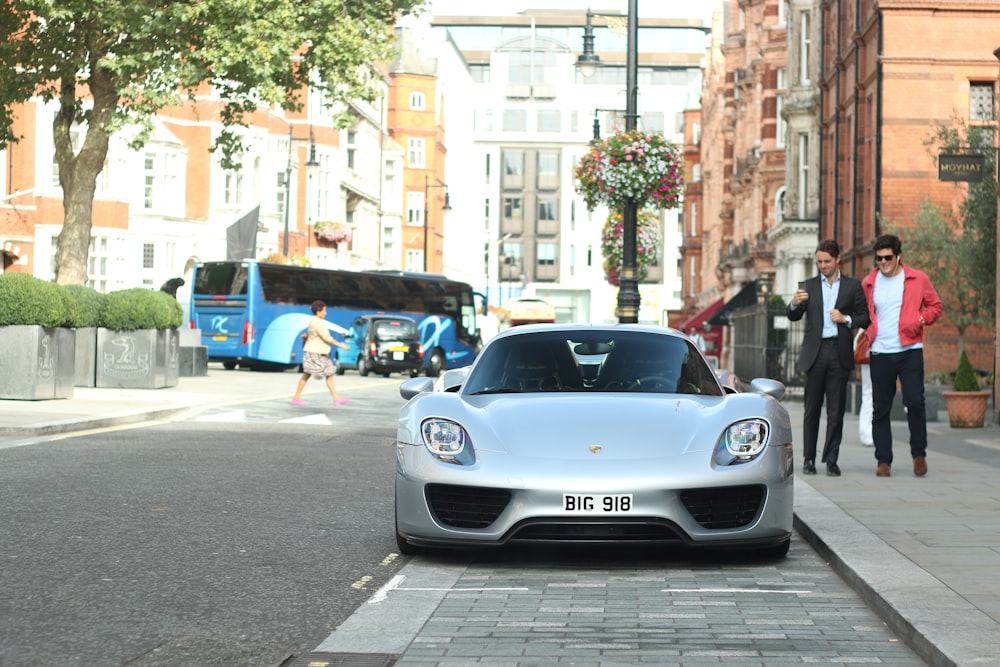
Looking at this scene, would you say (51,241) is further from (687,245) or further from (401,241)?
(401,241)

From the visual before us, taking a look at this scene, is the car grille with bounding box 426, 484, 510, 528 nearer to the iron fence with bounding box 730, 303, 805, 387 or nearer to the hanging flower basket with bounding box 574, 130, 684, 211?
the hanging flower basket with bounding box 574, 130, 684, 211

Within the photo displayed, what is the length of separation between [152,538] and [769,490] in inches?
130

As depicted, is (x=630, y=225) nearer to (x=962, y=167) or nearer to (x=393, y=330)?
(x=962, y=167)

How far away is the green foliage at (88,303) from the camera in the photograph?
25.9 m

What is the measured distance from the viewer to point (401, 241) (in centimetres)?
10644

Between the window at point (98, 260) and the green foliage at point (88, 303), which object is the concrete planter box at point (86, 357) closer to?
the green foliage at point (88, 303)

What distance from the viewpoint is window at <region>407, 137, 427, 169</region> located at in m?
115

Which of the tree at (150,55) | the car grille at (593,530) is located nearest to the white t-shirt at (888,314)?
the car grille at (593,530)

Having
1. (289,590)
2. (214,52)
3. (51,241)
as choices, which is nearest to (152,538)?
(289,590)

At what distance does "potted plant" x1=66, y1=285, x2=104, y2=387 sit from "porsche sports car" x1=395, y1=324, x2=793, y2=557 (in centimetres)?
1888

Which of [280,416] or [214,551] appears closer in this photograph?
[214,551]

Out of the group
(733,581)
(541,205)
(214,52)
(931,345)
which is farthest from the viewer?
(541,205)

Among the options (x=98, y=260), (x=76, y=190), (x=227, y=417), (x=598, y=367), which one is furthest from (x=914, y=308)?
(x=98, y=260)

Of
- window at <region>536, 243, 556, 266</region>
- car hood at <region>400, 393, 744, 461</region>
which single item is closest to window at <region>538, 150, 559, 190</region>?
window at <region>536, 243, 556, 266</region>
